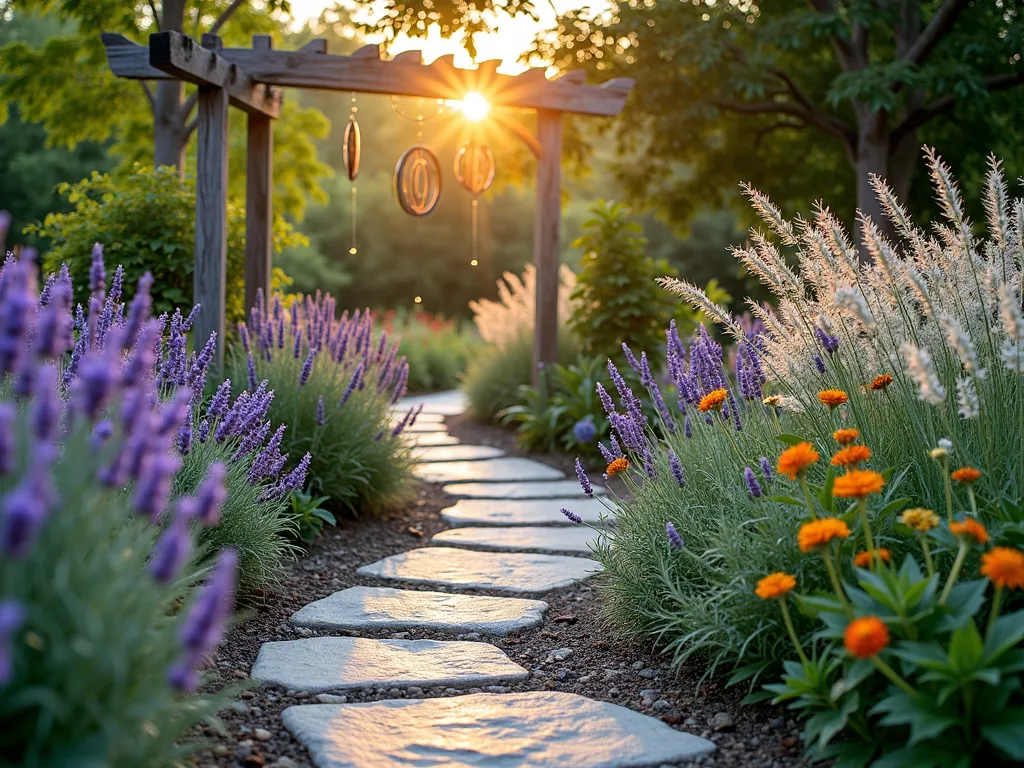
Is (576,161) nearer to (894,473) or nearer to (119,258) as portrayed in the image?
(119,258)

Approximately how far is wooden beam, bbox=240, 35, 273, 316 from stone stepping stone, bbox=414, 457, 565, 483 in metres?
1.47

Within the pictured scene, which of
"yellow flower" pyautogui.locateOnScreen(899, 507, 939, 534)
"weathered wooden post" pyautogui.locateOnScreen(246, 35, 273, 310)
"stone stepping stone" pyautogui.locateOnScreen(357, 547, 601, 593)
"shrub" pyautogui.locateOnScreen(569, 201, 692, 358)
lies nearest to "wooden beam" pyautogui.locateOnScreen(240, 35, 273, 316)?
"weathered wooden post" pyautogui.locateOnScreen(246, 35, 273, 310)

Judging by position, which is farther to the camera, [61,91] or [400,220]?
[400,220]

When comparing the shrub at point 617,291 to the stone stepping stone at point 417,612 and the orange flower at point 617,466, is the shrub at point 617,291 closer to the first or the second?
the stone stepping stone at point 417,612

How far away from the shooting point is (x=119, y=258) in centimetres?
501

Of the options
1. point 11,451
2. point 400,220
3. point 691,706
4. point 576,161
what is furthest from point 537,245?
point 400,220

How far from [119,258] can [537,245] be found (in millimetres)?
2789

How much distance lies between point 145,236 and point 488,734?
169 inches

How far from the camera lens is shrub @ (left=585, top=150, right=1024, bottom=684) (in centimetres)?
198

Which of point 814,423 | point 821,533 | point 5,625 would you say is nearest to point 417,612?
point 814,423

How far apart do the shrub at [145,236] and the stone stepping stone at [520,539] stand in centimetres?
214

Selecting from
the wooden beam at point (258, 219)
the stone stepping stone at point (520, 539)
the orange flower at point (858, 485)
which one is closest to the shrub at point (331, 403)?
the stone stepping stone at point (520, 539)

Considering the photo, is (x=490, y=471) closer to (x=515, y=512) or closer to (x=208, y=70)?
(x=515, y=512)

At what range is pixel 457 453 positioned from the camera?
6.25 m
